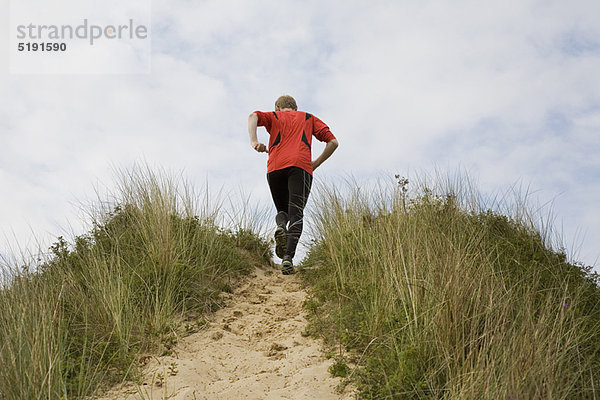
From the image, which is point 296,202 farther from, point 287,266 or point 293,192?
point 287,266

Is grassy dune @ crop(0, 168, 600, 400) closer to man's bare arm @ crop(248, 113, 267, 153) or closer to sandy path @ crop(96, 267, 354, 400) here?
sandy path @ crop(96, 267, 354, 400)

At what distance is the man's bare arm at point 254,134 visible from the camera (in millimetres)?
6457

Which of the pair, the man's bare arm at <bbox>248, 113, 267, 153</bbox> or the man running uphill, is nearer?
the man's bare arm at <bbox>248, 113, 267, 153</bbox>

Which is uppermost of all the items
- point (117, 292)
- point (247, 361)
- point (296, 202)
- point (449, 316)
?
point (296, 202)

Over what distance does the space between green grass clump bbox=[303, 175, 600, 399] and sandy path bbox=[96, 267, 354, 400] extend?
0.28 meters

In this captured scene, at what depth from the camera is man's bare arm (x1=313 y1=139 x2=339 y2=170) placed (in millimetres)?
7242

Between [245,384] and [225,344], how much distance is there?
34.8 inches

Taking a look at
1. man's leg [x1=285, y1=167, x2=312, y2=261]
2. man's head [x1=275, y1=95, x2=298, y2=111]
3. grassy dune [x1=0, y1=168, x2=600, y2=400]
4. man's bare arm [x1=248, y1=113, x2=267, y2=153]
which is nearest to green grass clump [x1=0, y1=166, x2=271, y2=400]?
grassy dune [x1=0, y1=168, x2=600, y2=400]

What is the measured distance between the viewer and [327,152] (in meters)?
7.32

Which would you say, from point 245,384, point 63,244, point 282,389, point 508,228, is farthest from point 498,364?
point 63,244

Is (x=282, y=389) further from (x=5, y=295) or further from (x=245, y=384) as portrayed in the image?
(x=5, y=295)

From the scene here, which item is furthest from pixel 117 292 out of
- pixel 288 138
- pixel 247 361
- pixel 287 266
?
pixel 288 138

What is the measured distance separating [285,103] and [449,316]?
428 centimetres

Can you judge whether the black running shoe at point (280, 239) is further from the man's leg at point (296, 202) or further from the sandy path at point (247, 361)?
the sandy path at point (247, 361)
